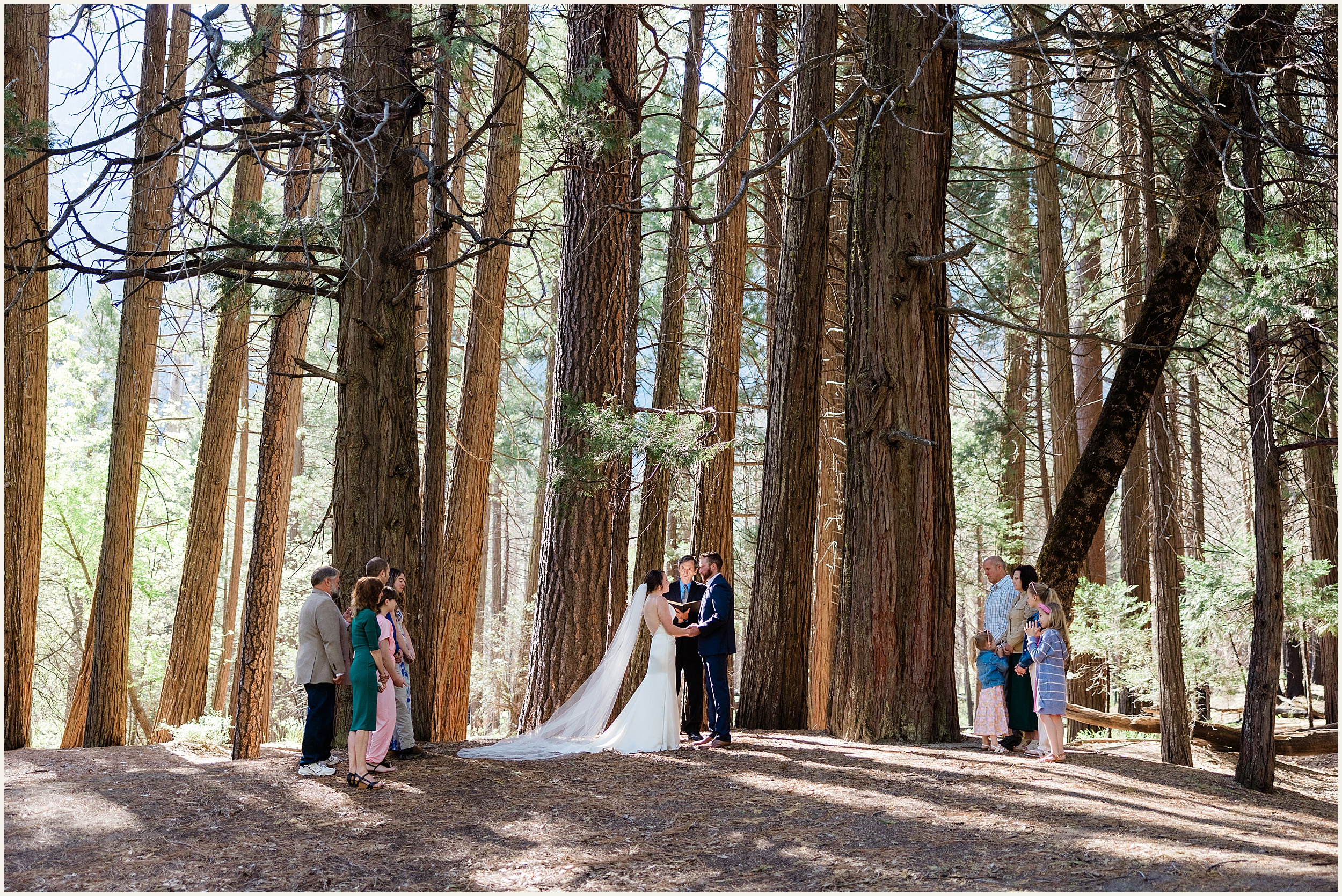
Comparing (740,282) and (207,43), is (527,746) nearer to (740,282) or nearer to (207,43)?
(207,43)

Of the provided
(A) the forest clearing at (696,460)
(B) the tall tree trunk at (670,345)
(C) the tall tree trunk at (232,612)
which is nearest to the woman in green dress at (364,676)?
(A) the forest clearing at (696,460)

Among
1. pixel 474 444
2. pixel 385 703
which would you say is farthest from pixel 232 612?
pixel 385 703

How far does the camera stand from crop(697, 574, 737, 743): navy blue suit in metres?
8.68

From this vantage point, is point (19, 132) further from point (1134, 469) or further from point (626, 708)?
point (1134, 469)

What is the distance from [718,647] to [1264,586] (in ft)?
15.9

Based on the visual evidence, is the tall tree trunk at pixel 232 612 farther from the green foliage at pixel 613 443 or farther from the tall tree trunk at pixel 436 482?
the green foliage at pixel 613 443

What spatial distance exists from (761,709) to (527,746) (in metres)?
2.95

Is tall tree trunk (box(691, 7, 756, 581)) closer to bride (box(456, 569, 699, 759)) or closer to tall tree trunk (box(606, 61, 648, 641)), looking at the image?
tall tree trunk (box(606, 61, 648, 641))

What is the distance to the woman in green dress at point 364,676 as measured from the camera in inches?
271

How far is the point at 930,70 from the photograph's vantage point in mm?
9086

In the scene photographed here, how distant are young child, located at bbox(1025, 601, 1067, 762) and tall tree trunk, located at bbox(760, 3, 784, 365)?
4.21m

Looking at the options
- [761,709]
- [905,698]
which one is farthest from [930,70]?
[761,709]

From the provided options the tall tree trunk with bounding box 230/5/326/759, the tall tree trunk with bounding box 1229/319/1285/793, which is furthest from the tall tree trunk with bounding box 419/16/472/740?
the tall tree trunk with bounding box 1229/319/1285/793

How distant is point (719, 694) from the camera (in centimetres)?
869
